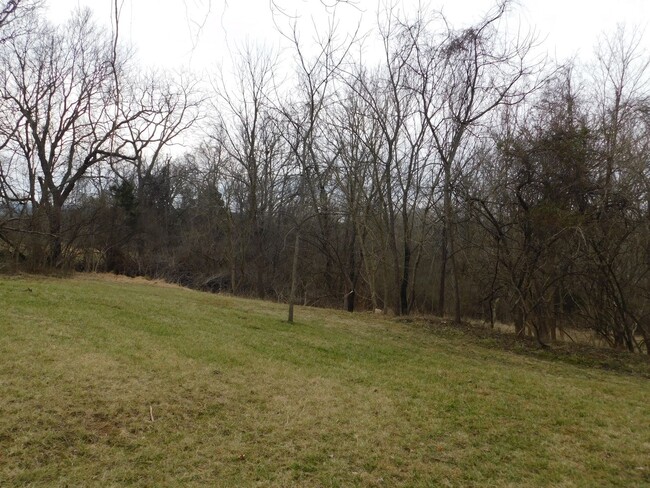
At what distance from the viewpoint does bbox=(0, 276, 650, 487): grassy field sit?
3365mm

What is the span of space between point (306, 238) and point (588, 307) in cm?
1519

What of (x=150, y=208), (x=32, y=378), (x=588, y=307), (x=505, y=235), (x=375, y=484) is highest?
(x=150, y=208)

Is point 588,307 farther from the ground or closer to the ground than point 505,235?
closer to the ground

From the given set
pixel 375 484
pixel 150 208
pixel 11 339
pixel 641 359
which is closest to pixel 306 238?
pixel 150 208

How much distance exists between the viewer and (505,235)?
10148mm

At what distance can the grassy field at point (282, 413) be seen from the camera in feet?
11.0

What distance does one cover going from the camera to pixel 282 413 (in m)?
4.55

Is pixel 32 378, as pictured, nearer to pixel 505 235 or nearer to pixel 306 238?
pixel 505 235

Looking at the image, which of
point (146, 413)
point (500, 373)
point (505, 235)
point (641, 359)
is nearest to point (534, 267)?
point (505, 235)

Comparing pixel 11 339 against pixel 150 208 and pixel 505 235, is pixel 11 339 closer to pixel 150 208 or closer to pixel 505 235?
pixel 505 235

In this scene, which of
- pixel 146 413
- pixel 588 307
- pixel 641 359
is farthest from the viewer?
pixel 588 307

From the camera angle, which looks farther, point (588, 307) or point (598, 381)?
point (588, 307)

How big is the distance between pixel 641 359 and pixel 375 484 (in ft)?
Result: 26.0

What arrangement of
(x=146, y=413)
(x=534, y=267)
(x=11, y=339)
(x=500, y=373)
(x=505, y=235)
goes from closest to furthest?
(x=146, y=413)
(x=11, y=339)
(x=500, y=373)
(x=534, y=267)
(x=505, y=235)
